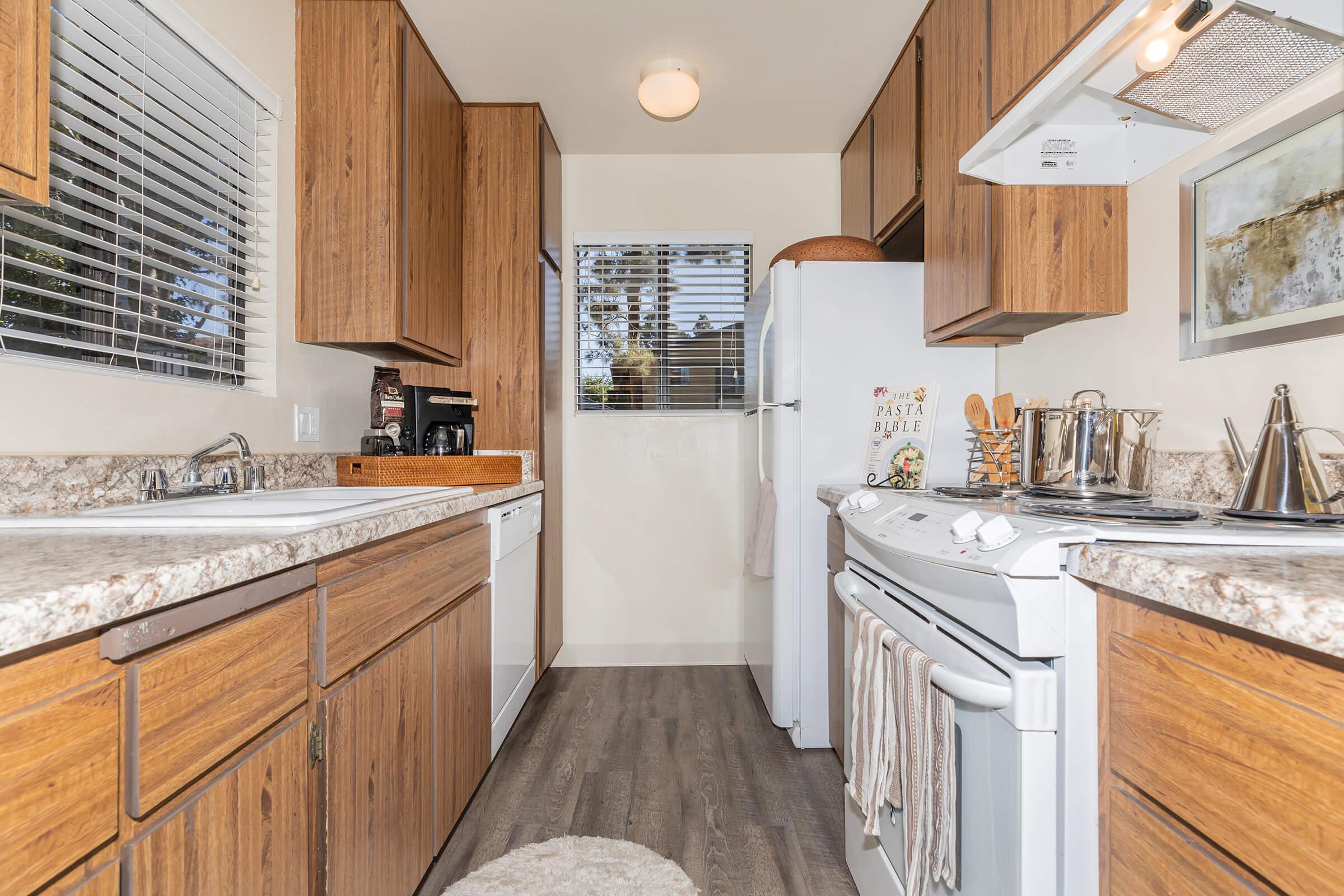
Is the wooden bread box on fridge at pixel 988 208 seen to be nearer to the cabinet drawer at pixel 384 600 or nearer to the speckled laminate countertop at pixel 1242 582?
the speckled laminate countertop at pixel 1242 582

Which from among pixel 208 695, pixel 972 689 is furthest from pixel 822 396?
pixel 208 695

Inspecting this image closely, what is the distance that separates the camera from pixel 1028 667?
0.89m

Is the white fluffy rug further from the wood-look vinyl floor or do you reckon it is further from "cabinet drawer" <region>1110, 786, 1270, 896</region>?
"cabinet drawer" <region>1110, 786, 1270, 896</region>

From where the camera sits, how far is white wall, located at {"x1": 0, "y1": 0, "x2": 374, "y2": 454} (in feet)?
4.06

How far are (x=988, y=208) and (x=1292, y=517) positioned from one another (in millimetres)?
1076

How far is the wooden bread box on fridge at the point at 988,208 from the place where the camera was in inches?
66.2

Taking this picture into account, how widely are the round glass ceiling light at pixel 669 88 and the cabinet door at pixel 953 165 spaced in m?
0.85

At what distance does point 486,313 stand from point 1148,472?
7.98 feet

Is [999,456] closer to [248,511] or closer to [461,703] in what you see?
[461,703]

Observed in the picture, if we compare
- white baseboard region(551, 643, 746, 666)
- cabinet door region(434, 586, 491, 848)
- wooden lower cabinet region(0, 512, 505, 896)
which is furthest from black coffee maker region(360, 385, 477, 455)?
white baseboard region(551, 643, 746, 666)

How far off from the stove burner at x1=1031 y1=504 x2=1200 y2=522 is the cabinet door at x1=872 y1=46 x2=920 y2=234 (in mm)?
1512

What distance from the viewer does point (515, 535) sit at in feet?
7.64

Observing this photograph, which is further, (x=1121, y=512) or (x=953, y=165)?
(x=953, y=165)

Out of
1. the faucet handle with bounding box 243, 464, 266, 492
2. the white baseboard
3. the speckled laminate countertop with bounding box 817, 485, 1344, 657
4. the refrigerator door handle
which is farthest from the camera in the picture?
the white baseboard
